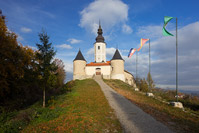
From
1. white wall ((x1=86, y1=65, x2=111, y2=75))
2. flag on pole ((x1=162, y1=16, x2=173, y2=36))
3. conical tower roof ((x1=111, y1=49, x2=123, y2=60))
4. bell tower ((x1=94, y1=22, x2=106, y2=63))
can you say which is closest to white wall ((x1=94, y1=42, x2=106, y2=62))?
bell tower ((x1=94, y1=22, x2=106, y2=63))

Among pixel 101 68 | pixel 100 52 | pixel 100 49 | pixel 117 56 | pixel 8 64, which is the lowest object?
pixel 8 64

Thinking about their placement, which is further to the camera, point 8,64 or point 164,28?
point 8,64

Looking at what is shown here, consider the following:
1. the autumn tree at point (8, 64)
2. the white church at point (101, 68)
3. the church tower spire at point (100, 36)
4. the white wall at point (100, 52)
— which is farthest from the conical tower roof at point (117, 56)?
the autumn tree at point (8, 64)

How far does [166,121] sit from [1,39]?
1692 centimetres

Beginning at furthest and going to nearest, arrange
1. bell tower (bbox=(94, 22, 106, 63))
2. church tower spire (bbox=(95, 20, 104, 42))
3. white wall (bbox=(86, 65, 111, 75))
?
church tower spire (bbox=(95, 20, 104, 42)) < bell tower (bbox=(94, 22, 106, 63)) < white wall (bbox=(86, 65, 111, 75))

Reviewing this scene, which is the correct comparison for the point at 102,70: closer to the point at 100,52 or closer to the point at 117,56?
the point at 117,56

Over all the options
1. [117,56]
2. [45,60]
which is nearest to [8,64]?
[45,60]

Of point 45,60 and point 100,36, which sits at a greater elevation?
point 100,36

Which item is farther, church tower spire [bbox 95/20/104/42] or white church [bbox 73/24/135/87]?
church tower spire [bbox 95/20/104/42]

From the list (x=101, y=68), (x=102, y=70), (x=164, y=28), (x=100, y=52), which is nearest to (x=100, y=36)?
(x=100, y=52)

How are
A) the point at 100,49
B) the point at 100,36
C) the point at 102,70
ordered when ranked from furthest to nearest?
the point at 100,36
the point at 100,49
the point at 102,70

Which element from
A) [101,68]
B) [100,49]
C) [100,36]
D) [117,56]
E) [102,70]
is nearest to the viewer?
[117,56]

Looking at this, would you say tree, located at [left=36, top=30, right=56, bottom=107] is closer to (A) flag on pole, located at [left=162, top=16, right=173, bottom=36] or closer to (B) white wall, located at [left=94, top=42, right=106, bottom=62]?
(A) flag on pole, located at [left=162, top=16, right=173, bottom=36]

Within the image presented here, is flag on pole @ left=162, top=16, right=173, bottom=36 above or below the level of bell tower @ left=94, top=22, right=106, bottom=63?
below
